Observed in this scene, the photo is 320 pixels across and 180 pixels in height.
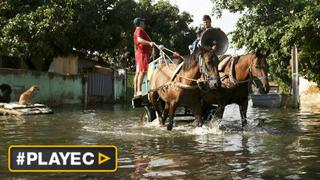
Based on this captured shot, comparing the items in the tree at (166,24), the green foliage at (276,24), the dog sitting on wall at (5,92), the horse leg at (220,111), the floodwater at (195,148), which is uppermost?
the tree at (166,24)

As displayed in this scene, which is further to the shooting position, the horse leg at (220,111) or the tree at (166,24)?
the tree at (166,24)

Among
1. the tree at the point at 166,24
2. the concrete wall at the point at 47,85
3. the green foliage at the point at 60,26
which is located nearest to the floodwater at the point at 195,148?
the concrete wall at the point at 47,85

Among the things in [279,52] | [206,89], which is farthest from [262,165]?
[279,52]

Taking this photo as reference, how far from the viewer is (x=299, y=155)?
28.7ft

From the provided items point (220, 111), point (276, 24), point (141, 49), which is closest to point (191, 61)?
point (220, 111)

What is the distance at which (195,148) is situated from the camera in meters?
9.77

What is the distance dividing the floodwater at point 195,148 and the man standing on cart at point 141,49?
135cm

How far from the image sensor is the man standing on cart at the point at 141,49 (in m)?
12.9

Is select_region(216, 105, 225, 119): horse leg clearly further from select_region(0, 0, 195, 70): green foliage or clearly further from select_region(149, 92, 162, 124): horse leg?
select_region(0, 0, 195, 70): green foliage

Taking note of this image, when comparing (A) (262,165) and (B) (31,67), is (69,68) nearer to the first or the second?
(B) (31,67)

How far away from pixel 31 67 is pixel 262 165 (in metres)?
29.0

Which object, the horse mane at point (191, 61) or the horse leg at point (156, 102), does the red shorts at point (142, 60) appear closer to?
the horse leg at point (156, 102)

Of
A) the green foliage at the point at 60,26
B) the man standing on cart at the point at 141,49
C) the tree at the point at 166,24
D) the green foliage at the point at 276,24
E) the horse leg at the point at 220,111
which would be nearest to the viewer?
the horse leg at the point at 220,111

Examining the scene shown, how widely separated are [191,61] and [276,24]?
1013 cm
